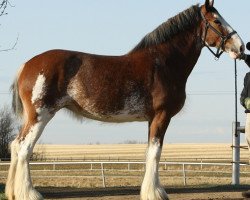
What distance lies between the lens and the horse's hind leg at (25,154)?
8617 mm

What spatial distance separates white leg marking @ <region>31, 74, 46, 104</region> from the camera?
28.9 feet

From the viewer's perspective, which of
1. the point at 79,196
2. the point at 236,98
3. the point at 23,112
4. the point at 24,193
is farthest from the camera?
the point at 236,98

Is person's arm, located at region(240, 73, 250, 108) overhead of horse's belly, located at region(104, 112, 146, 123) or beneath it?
overhead

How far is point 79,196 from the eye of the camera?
10070mm

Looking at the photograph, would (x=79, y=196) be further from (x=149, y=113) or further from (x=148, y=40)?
(x=148, y=40)

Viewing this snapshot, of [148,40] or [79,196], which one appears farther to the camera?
[79,196]

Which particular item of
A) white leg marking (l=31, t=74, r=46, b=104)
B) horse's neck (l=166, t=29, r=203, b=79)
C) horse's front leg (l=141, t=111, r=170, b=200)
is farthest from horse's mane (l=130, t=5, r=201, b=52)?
white leg marking (l=31, t=74, r=46, b=104)

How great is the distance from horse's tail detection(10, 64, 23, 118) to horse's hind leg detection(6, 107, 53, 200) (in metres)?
0.48

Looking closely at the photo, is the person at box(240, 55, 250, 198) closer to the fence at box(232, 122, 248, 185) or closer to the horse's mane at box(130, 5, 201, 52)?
the horse's mane at box(130, 5, 201, 52)

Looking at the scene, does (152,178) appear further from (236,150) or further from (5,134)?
(5,134)

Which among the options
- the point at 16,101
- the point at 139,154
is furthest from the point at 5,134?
the point at 16,101

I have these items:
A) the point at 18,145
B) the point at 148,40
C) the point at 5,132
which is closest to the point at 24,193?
the point at 18,145

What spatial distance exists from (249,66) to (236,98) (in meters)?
1.26

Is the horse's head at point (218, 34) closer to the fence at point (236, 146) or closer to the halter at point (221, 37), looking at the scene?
the halter at point (221, 37)
